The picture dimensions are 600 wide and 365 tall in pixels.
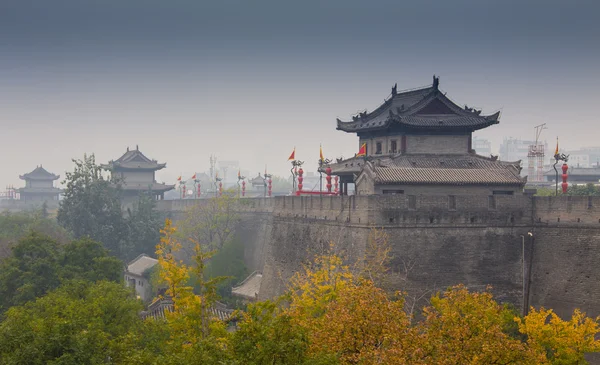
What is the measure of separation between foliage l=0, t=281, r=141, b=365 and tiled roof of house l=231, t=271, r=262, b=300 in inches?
576

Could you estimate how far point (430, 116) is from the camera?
3030cm

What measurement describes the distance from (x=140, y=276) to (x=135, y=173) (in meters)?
22.3

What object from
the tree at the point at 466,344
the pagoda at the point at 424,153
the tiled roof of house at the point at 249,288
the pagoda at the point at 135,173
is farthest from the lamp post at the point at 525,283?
the pagoda at the point at 135,173

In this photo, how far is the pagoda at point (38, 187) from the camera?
9281cm

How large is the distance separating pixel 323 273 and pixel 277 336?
10.4 m

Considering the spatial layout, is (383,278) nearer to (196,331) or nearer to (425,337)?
(196,331)

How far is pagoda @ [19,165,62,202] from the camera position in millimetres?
92812

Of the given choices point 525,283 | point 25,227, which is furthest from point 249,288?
point 25,227

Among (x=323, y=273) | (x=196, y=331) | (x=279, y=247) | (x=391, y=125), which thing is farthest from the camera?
(x=279, y=247)

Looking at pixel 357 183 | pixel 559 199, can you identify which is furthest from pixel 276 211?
pixel 559 199

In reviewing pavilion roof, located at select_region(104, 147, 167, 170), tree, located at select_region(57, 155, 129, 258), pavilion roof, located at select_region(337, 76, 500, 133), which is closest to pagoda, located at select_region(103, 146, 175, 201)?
pavilion roof, located at select_region(104, 147, 167, 170)

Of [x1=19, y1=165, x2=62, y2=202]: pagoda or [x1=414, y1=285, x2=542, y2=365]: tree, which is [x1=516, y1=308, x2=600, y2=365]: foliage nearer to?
[x1=414, y1=285, x2=542, y2=365]: tree

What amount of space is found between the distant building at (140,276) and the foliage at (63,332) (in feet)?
71.3

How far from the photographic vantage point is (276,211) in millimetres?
34219
